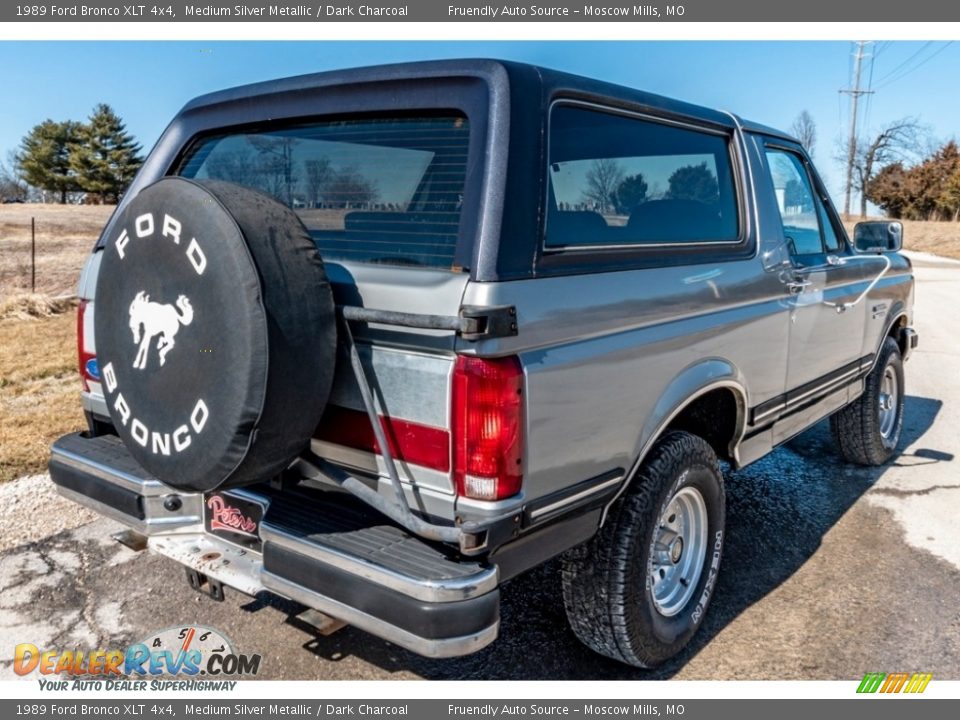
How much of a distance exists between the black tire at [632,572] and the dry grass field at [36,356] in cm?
141

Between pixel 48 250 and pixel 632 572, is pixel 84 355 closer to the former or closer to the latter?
pixel 632 572

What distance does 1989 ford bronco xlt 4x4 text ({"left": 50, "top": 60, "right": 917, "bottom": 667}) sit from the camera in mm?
2178

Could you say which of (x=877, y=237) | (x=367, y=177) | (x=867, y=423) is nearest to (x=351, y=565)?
(x=367, y=177)

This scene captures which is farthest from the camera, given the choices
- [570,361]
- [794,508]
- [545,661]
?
[794,508]

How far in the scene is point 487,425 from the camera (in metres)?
2.16

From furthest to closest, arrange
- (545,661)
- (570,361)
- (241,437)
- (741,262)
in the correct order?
(741,262), (545,661), (570,361), (241,437)

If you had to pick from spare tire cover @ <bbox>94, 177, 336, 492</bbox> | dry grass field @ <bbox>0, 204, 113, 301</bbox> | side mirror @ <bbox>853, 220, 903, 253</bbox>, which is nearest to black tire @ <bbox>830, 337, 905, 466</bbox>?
side mirror @ <bbox>853, 220, 903, 253</bbox>

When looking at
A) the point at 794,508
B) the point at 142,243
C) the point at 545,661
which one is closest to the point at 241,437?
the point at 142,243

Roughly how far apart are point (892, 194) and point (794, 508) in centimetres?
4992

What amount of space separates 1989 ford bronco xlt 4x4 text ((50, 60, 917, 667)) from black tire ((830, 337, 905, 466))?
7.28ft

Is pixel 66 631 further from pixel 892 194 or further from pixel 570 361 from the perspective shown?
pixel 892 194

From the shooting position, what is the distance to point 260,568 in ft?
8.13

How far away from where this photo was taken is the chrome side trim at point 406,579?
2098 mm

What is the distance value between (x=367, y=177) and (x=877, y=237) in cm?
337
